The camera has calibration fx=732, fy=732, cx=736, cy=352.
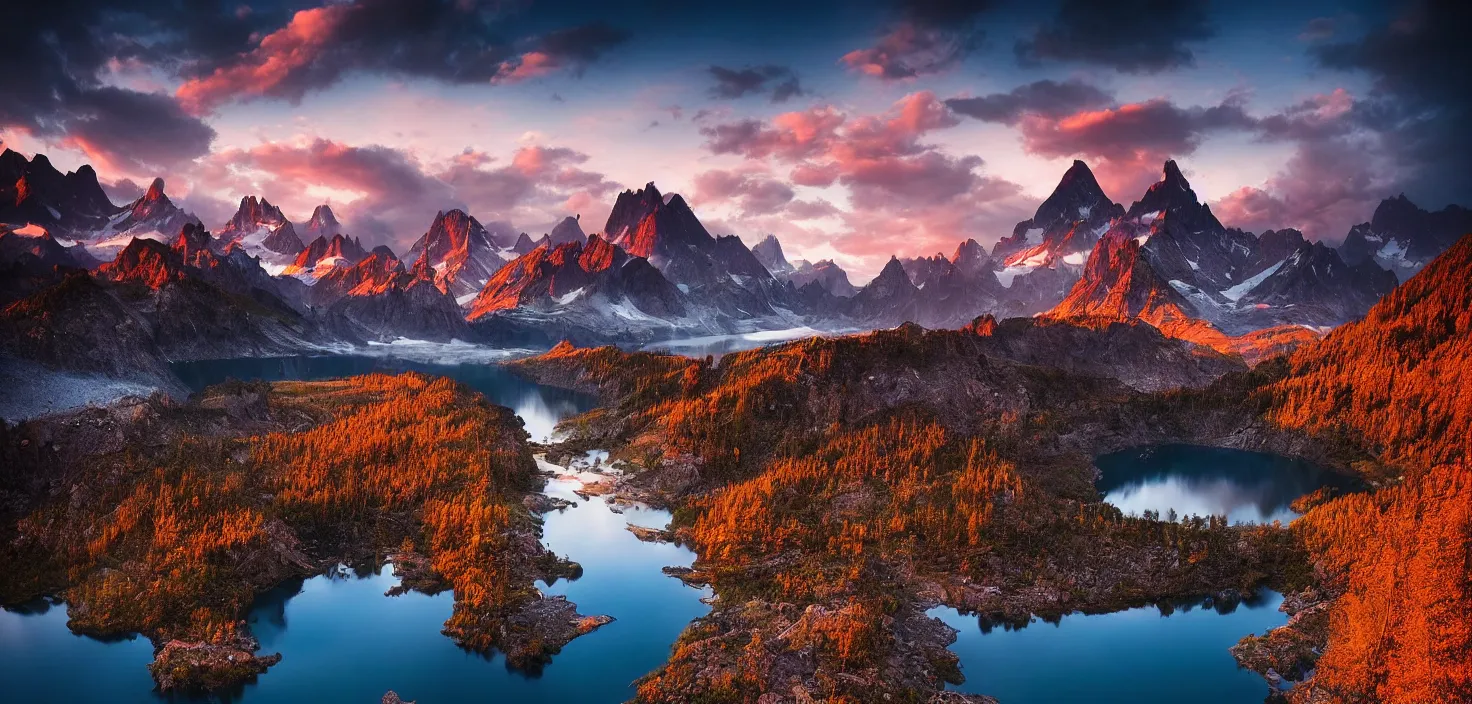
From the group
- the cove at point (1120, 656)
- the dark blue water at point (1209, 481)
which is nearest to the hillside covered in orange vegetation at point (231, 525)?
the cove at point (1120, 656)

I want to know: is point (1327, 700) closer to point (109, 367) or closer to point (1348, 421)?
point (1348, 421)

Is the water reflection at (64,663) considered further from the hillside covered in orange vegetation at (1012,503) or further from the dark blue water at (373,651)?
the hillside covered in orange vegetation at (1012,503)

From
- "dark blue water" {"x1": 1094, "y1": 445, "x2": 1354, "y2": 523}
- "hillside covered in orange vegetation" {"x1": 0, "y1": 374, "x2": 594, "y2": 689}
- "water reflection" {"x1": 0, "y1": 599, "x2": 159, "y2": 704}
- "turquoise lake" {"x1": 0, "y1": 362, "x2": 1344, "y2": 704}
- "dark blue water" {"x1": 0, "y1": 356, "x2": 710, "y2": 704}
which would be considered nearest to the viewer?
"water reflection" {"x1": 0, "y1": 599, "x2": 159, "y2": 704}

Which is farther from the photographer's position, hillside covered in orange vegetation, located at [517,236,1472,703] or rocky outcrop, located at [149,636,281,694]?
hillside covered in orange vegetation, located at [517,236,1472,703]

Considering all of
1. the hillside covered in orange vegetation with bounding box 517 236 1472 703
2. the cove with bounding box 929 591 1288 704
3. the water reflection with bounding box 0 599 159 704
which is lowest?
the water reflection with bounding box 0 599 159 704

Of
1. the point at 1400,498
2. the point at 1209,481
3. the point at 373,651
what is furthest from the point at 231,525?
the point at 1209,481

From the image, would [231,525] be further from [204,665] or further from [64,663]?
[204,665]

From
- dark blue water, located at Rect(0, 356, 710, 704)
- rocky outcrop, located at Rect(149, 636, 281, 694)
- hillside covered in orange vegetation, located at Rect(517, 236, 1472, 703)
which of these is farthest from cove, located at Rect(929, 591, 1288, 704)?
rocky outcrop, located at Rect(149, 636, 281, 694)

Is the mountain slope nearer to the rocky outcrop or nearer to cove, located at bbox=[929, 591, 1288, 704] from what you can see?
cove, located at bbox=[929, 591, 1288, 704]
